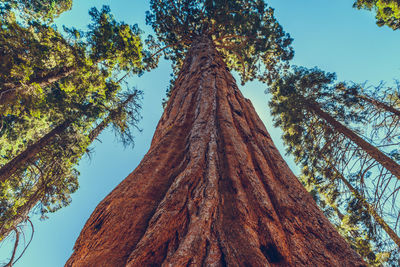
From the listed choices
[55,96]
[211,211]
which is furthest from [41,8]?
[211,211]

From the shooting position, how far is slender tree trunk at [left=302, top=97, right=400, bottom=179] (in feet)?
14.7

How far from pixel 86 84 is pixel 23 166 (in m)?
3.32

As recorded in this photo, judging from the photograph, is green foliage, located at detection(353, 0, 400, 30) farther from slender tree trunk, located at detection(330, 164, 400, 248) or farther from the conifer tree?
the conifer tree

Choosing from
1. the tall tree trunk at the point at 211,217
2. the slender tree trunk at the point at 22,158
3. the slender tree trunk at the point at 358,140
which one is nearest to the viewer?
the tall tree trunk at the point at 211,217

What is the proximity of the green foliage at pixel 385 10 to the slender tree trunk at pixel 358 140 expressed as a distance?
165 inches

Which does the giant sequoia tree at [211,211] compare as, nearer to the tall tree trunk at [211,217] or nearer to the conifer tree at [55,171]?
the tall tree trunk at [211,217]

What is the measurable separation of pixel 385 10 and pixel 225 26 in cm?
622

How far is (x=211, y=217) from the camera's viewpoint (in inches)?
47.8

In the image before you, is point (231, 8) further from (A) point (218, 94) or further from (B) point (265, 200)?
(B) point (265, 200)

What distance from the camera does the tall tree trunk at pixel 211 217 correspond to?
1030 millimetres

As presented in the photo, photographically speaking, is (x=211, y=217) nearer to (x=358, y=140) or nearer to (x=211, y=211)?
(x=211, y=211)

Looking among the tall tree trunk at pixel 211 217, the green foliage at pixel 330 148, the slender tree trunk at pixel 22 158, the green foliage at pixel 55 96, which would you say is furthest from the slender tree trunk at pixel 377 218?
the slender tree trunk at pixel 22 158

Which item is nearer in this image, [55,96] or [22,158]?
[22,158]

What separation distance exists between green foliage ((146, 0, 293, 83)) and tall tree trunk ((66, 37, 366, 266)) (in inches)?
300
